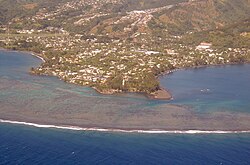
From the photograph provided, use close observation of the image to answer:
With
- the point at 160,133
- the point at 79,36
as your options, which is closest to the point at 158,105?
the point at 160,133

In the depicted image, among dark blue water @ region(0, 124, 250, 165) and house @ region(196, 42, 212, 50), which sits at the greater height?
house @ region(196, 42, 212, 50)

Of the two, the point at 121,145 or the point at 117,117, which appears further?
the point at 117,117

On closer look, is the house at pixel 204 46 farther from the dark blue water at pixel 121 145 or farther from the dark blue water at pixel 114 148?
the dark blue water at pixel 114 148

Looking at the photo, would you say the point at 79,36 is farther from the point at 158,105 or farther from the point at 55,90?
the point at 158,105

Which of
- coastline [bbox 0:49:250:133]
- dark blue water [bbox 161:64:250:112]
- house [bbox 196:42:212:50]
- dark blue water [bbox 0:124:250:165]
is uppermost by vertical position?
house [bbox 196:42:212:50]

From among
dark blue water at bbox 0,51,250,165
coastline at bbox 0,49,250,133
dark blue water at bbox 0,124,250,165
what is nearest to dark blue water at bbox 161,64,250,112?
dark blue water at bbox 0,51,250,165

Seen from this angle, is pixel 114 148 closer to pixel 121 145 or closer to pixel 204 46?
pixel 121 145

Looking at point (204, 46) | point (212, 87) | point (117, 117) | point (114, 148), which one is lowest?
point (114, 148)

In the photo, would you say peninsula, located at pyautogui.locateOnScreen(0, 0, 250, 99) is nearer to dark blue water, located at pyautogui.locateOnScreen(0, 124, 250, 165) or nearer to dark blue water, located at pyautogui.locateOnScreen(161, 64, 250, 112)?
dark blue water, located at pyautogui.locateOnScreen(161, 64, 250, 112)

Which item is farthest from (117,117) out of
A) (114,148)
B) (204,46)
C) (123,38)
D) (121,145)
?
(123,38)

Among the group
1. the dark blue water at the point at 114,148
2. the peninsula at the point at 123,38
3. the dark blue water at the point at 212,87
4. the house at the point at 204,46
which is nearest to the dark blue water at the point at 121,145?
the dark blue water at the point at 114,148

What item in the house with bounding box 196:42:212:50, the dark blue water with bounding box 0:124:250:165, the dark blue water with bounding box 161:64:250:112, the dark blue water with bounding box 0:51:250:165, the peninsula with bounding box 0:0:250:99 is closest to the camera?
the dark blue water with bounding box 0:124:250:165
